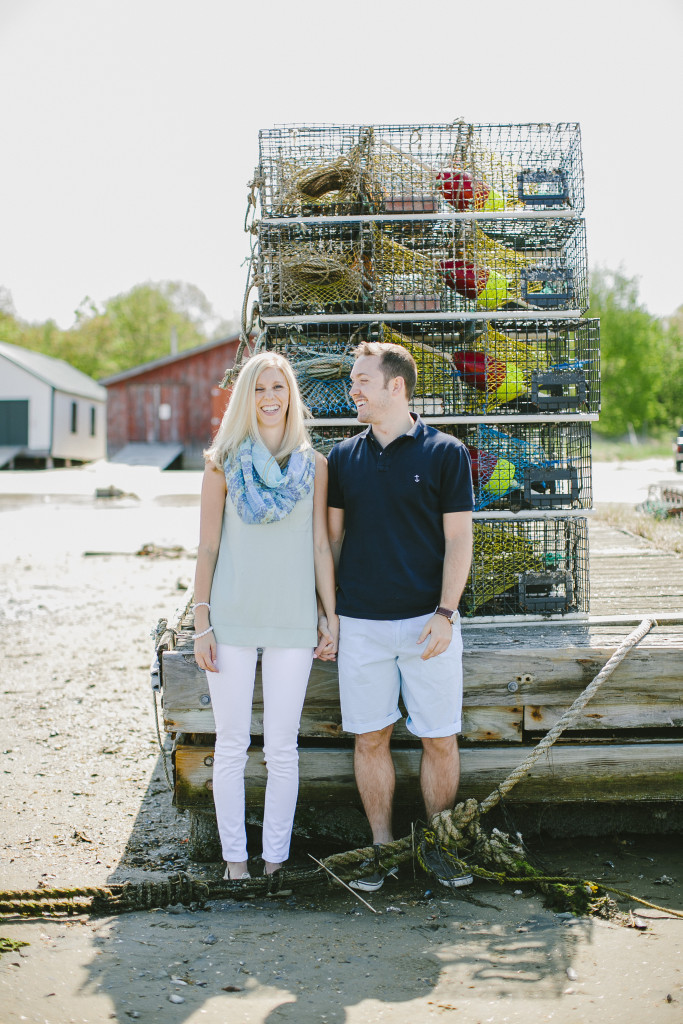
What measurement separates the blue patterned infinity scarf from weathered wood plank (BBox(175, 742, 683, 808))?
118 centimetres

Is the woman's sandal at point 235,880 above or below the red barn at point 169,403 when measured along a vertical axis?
below

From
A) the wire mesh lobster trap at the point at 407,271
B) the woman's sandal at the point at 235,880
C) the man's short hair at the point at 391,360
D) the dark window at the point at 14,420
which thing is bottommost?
the woman's sandal at the point at 235,880

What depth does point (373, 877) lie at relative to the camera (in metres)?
3.38

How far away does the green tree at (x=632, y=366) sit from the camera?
48.2 metres

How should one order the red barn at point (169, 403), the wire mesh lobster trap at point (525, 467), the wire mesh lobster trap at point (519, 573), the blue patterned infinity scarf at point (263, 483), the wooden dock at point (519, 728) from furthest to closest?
the red barn at point (169, 403) < the wire mesh lobster trap at point (519, 573) < the wire mesh lobster trap at point (525, 467) < the wooden dock at point (519, 728) < the blue patterned infinity scarf at point (263, 483)

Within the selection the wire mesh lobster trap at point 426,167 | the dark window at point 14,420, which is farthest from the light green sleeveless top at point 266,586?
the dark window at point 14,420

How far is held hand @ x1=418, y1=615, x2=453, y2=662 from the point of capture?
320 cm

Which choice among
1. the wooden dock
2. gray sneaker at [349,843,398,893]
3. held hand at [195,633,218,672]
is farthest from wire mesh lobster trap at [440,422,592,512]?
gray sneaker at [349,843,398,893]

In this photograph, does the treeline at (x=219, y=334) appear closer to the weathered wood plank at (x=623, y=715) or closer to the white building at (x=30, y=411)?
the white building at (x=30, y=411)

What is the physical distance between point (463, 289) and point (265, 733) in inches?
96.6

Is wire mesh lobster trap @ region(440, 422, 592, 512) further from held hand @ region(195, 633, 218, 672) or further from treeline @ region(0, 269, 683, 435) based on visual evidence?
treeline @ region(0, 269, 683, 435)

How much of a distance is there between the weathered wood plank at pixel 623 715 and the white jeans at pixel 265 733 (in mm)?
1136

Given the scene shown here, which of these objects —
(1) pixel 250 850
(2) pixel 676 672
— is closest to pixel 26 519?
(1) pixel 250 850

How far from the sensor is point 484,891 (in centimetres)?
339
